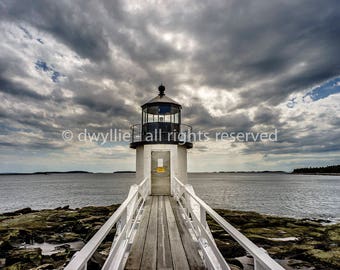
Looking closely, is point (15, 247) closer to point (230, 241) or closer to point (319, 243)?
point (230, 241)

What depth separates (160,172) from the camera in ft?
37.8

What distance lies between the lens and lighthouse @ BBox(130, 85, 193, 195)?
11.5 meters

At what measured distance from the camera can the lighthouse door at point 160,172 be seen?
11.5 metres

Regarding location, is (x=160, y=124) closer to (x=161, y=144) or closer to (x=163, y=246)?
(x=161, y=144)

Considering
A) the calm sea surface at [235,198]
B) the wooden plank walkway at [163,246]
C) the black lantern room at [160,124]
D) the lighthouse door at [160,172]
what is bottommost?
the calm sea surface at [235,198]

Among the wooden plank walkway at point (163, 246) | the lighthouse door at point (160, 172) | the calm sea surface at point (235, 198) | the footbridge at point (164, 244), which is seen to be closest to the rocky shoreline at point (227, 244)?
the wooden plank walkway at point (163, 246)

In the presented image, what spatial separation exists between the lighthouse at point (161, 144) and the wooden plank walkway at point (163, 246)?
4.71m

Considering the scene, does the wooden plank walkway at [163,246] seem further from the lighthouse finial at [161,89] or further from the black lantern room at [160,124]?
the lighthouse finial at [161,89]

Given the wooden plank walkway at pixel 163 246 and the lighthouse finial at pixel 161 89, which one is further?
the lighthouse finial at pixel 161 89

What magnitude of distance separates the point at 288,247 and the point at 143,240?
25.1ft

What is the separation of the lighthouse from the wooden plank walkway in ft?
15.5

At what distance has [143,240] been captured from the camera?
475cm

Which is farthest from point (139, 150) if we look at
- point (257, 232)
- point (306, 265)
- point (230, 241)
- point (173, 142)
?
point (306, 265)

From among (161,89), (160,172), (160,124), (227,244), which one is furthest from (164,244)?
(161,89)
